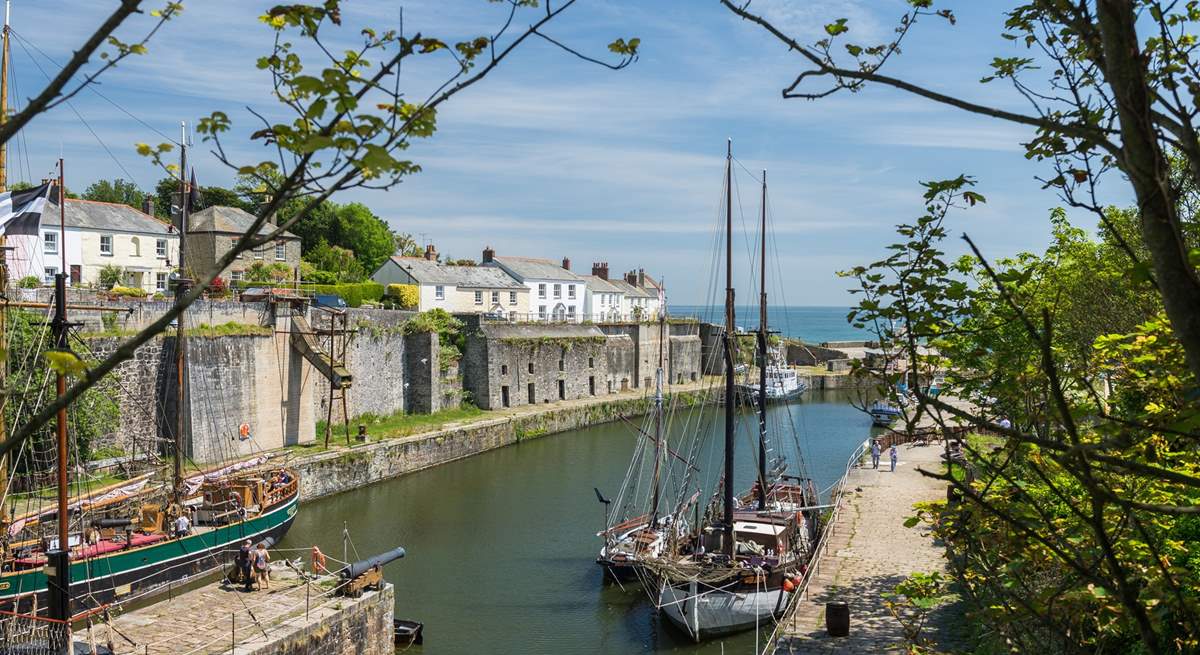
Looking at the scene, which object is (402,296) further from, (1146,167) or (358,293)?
(1146,167)

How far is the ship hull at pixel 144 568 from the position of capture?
13672 mm

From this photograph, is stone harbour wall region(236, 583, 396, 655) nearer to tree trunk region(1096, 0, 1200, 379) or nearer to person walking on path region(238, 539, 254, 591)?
person walking on path region(238, 539, 254, 591)

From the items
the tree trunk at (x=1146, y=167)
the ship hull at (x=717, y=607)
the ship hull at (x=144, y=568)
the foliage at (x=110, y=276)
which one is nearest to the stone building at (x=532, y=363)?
the foliage at (x=110, y=276)

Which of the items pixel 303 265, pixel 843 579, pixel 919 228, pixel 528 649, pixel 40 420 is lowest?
pixel 528 649

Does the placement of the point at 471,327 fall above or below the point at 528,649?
above

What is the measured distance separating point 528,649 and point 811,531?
7.25 meters

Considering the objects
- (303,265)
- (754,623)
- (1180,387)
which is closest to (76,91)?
(1180,387)

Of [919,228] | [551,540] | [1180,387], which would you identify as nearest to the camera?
[1180,387]

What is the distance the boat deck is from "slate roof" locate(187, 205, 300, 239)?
22278 mm

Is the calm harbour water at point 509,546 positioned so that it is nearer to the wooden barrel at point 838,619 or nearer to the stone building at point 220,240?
the wooden barrel at point 838,619

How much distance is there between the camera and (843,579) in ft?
48.5

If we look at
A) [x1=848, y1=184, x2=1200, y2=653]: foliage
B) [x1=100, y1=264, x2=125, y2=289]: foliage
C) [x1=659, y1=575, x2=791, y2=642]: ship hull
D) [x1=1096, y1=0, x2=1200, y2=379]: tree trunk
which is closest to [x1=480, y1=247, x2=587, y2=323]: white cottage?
[x1=100, y1=264, x2=125, y2=289]: foliage

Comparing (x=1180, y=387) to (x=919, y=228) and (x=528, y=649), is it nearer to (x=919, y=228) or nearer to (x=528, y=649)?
(x=919, y=228)

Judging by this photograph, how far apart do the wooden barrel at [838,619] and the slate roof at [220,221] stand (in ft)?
87.3
